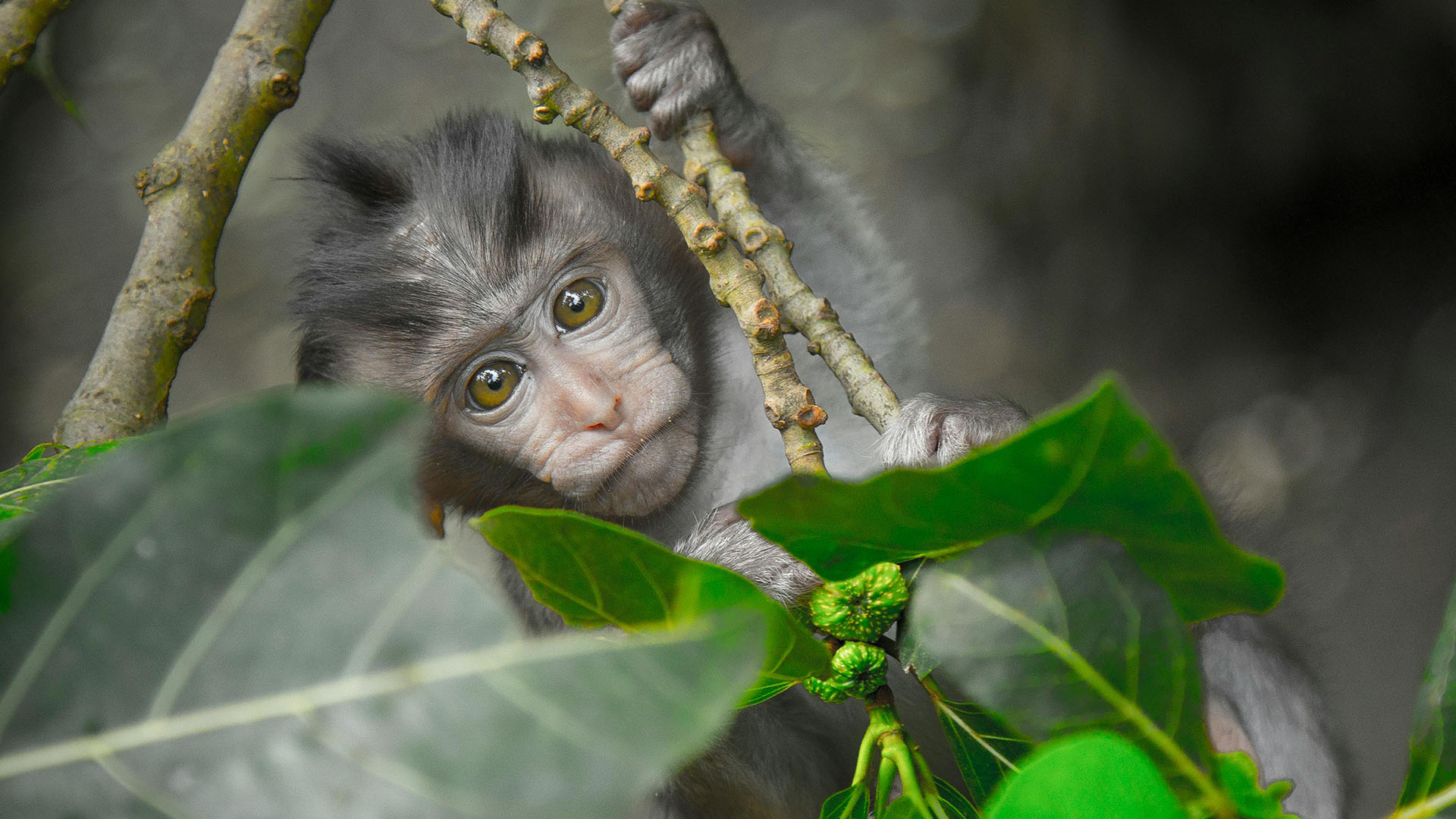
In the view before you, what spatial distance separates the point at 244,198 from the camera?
93.3 inches

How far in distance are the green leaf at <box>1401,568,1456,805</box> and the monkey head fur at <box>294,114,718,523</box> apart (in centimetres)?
91

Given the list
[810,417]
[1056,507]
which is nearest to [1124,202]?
[810,417]

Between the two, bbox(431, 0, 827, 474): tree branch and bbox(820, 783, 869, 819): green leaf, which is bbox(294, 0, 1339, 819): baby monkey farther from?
bbox(820, 783, 869, 819): green leaf

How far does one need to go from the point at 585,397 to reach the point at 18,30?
32.7 inches

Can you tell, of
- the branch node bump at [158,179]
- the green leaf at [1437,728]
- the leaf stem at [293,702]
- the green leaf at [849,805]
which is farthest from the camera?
the branch node bump at [158,179]

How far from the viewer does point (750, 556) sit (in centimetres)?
94

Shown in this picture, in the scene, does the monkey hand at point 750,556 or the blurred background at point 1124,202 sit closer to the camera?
the monkey hand at point 750,556

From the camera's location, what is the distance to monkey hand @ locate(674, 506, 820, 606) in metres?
0.88

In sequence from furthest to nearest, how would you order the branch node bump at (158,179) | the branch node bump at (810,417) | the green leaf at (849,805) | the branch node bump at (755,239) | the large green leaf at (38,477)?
the branch node bump at (158,179), the branch node bump at (755,239), the branch node bump at (810,417), the large green leaf at (38,477), the green leaf at (849,805)

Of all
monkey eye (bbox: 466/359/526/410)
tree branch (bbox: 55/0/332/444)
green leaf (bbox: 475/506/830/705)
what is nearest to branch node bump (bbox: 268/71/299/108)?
tree branch (bbox: 55/0/332/444)

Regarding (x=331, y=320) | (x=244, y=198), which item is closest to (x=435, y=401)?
(x=331, y=320)

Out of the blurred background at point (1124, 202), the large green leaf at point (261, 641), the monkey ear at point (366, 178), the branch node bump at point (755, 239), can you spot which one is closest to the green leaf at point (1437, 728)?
the large green leaf at point (261, 641)

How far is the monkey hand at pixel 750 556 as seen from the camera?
875 mm

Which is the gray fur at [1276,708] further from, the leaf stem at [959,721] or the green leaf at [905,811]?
the green leaf at [905,811]
